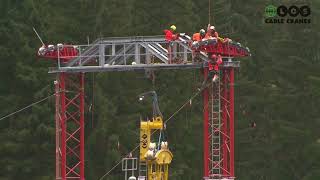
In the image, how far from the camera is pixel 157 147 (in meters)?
52.0

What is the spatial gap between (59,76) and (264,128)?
2100 centimetres

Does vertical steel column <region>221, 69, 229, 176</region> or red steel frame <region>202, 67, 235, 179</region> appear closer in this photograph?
red steel frame <region>202, 67, 235, 179</region>

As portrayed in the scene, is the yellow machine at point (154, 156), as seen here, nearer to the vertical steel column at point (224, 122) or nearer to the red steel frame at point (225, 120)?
the red steel frame at point (225, 120)

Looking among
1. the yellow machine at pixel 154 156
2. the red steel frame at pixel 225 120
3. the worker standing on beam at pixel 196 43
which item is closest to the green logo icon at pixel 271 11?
the red steel frame at pixel 225 120

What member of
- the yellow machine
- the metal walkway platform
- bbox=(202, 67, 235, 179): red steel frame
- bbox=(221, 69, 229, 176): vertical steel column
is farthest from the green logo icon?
the yellow machine

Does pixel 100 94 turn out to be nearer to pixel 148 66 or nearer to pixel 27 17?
pixel 27 17

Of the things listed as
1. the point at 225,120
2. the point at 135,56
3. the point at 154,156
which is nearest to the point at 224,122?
the point at 225,120

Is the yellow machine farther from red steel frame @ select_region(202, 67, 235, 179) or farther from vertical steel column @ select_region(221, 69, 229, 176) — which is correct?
vertical steel column @ select_region(221, 69, 229, 176)

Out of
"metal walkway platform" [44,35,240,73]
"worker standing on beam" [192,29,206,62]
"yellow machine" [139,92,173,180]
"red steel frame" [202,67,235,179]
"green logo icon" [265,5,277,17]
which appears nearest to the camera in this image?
"yellow machine" [139,92,173,180]

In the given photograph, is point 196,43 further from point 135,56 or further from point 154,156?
point 154,156

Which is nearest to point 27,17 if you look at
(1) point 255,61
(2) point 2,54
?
(2) point 2,54

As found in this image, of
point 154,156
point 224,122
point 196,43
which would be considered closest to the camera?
point 154,156

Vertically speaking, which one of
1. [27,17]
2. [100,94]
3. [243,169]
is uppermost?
[27,17]

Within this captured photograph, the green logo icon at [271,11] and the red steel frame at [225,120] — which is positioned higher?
the green logo icon at [271,11]
